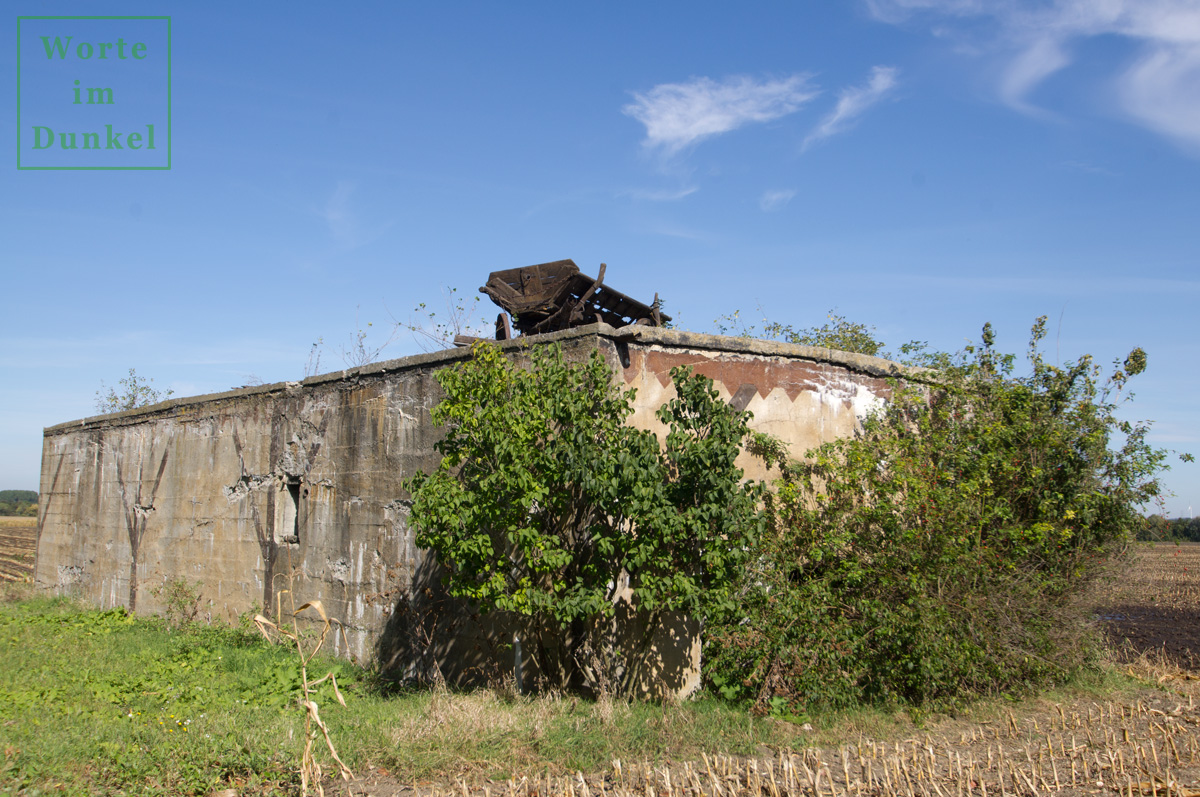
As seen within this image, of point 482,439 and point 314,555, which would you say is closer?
point 482,439

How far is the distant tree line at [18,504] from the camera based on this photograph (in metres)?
79.4

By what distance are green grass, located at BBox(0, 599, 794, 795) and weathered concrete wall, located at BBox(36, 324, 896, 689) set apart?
843mm

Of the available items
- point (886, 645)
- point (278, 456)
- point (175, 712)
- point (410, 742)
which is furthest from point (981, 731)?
point (278, 456)

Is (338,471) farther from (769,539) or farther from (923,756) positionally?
(923,756)

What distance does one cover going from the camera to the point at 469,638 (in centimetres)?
708

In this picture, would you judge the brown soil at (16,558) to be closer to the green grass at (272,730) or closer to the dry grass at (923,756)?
the green grass at (272,730)

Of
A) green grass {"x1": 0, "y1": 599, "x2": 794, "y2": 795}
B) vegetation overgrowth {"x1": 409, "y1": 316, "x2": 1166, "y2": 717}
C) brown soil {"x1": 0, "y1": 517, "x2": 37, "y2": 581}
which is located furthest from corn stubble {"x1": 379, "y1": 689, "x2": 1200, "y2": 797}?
brown soil {"x1": 0, "y1": 517, "x2": 37, "y2": 581}

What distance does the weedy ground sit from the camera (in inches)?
181

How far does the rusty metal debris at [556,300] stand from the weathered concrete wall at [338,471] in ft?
6.61

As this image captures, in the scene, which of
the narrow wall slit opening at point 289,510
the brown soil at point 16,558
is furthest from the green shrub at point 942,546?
the brown soil at point 16,558

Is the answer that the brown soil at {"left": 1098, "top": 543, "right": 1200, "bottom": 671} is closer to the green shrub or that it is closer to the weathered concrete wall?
the green shrub

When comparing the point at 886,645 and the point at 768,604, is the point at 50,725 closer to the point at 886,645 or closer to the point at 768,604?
the point at 768,604

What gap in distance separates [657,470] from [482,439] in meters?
1.33

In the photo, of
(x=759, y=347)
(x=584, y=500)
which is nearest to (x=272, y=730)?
(x=584, y=500)
